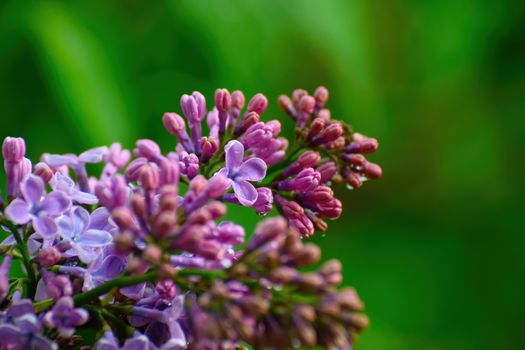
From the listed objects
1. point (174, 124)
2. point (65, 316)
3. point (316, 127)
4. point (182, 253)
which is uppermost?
point (316, 127)

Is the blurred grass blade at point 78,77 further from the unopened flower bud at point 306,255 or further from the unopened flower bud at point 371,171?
the unopened flower bud at point 306,255

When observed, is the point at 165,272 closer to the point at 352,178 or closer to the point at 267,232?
the point at 267,232

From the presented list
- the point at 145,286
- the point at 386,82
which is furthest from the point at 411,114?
the point at 145,286

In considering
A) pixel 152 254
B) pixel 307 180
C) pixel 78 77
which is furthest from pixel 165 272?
pixel 78 77

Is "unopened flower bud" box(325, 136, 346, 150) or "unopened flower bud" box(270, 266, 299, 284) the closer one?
"unopened flower bud" box(270, 266, 299, 284)

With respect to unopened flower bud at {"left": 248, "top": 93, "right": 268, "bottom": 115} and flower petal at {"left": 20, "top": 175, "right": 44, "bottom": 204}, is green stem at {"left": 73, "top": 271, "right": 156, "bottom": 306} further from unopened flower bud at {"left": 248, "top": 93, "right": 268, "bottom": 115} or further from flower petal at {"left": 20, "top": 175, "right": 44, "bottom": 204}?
unopened flower bud at {"left": 248, "top": 93, "right": 268, "bottom": 115}

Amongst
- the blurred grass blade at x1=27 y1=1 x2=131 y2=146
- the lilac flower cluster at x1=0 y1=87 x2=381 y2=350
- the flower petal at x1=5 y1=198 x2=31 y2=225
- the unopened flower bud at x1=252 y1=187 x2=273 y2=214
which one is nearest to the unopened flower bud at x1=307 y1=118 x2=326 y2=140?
the lilac flower cluster at x1=0 y1=87 x2=381 y2=350

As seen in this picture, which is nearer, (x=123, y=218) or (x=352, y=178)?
(x=123, y=218)

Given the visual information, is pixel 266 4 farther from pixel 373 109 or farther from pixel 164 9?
pixel 373 109
